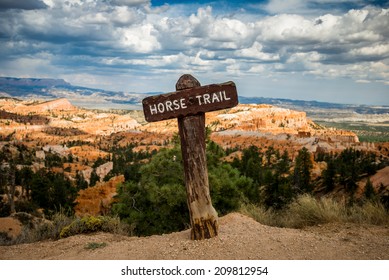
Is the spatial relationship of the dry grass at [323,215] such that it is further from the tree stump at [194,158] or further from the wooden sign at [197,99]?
the wooden sign at [197,99]

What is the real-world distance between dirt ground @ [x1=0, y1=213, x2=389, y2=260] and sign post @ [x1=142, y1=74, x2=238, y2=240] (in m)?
0.55

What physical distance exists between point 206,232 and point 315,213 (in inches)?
119

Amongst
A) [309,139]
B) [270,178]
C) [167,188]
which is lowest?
[309,139]

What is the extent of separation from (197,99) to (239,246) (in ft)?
8.31

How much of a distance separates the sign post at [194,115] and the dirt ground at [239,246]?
55 cm

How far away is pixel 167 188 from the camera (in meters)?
12.8

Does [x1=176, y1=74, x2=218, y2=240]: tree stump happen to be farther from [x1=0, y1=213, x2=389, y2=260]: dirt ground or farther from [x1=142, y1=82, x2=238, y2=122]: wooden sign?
[x1=0, y1=213, x2=389, y2=260]: dirt ground

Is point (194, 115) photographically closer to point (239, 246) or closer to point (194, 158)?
point (194, 158)

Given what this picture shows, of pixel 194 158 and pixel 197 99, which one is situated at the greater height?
pixel 197 99

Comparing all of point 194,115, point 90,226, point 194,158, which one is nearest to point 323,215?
point 194,158

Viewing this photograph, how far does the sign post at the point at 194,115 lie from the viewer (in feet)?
18.7

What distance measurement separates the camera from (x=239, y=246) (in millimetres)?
5781
